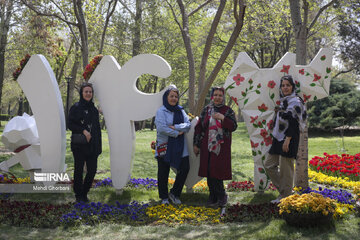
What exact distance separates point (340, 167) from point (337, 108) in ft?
32.8

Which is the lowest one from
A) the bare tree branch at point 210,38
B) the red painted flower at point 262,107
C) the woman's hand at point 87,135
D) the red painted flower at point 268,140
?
the red painted flower at point 268,140

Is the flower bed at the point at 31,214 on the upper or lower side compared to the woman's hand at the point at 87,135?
lower

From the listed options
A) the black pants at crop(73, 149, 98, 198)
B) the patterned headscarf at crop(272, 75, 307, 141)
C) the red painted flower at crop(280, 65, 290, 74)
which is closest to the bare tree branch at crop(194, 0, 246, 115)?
the red painted flower at crop(280, 65, 290, 74)

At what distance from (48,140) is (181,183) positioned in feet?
8.36

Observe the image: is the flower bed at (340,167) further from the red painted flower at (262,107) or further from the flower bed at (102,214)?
the flower bed at (102,214)

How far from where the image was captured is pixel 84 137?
18.6 feet

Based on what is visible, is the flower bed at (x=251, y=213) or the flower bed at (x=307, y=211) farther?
the flower bed at (x=251, y=213)

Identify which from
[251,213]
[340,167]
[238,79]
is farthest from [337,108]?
[251,213]

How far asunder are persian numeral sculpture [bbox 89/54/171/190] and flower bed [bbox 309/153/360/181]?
15.5 ft

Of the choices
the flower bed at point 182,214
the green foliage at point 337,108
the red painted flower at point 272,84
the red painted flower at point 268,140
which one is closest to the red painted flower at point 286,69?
the red painted flower at point 272,84

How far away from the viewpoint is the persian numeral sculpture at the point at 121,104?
6234mm

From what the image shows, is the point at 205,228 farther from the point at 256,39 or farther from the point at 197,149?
the point at 256,39

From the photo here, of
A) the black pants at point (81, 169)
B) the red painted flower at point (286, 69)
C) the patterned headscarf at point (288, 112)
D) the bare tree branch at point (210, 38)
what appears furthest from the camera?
the bare tree branch at point (210, 38)

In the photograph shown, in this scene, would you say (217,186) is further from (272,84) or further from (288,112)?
(272,84)
